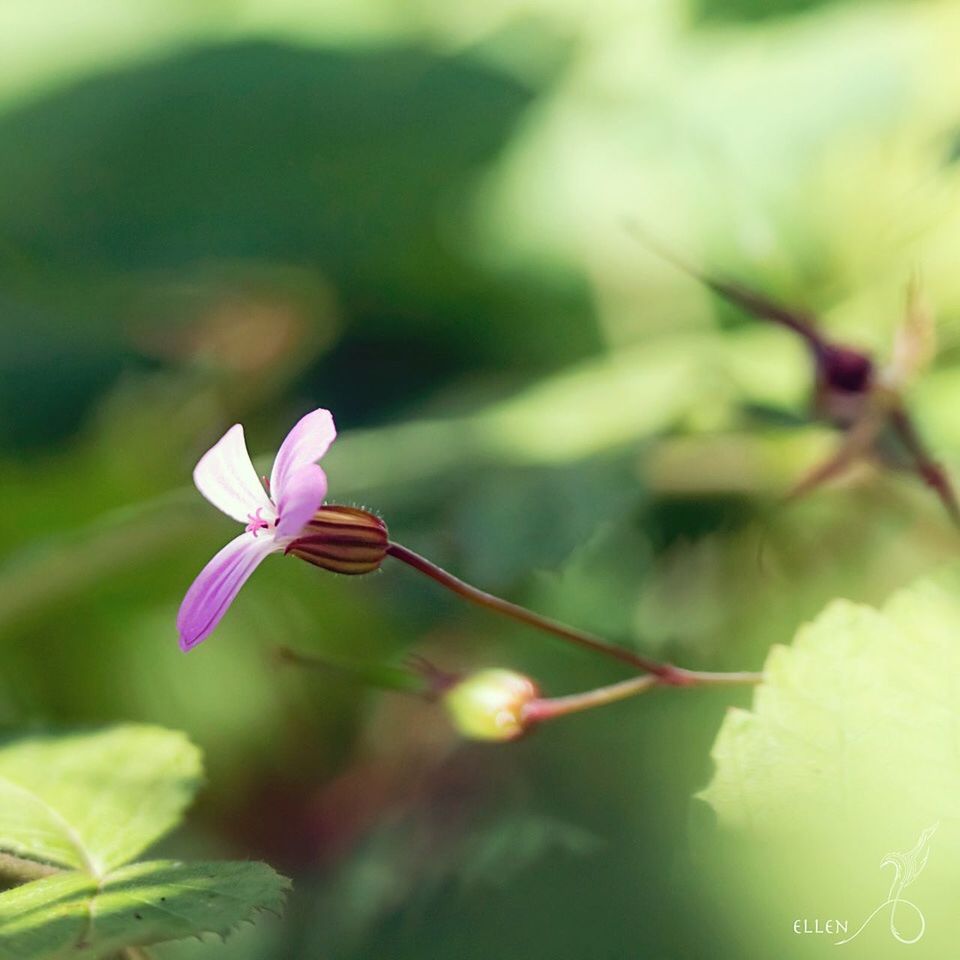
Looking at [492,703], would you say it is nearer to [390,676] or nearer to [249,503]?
[390,676]

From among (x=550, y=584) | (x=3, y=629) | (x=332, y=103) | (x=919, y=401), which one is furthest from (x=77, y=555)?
(x=919, y=401)

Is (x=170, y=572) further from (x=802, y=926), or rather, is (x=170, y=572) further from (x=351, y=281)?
(x=802, y=926)

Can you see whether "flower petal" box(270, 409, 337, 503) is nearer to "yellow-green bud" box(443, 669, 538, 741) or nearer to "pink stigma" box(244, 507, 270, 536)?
"pink stigma" box(244, 507, 270, 536)

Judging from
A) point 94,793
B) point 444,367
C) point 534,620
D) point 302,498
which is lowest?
point 444,367

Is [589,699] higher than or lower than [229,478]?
lower
